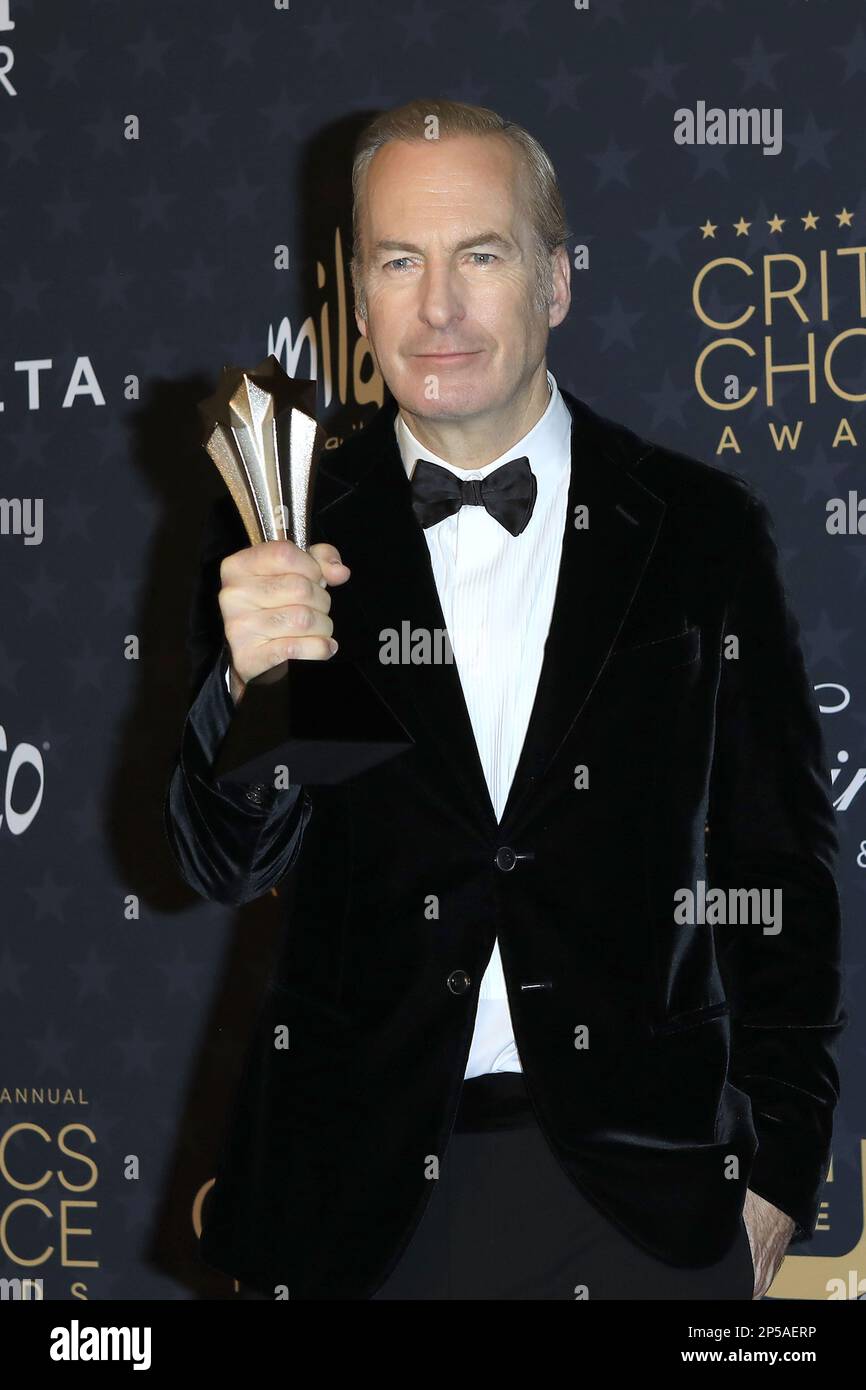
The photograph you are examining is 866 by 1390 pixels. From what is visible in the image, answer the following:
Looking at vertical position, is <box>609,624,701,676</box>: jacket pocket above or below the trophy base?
above

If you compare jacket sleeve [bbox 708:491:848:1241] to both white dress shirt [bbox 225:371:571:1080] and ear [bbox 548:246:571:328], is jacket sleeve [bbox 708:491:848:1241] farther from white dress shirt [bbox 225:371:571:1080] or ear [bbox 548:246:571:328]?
ear [bbox 548:246:571:328]

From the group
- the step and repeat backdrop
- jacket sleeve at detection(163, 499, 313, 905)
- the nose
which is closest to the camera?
jacket sleeve at detection(163, 499, 313, 905)

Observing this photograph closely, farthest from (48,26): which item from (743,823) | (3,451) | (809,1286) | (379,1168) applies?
(809,1286)

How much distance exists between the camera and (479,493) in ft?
6.07

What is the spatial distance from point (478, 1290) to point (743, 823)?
2.03ft

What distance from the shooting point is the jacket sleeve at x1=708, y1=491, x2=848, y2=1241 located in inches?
72.4

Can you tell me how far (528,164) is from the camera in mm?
1855

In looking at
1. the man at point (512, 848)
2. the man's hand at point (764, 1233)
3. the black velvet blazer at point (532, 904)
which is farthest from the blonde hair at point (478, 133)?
the man's hand at point (764, 1233)

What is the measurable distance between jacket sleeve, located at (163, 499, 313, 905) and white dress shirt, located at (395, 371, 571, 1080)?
0.23 meters

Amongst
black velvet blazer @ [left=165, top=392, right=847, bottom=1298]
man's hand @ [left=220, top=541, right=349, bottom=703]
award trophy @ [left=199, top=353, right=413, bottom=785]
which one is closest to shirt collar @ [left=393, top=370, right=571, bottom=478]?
black velvet blazer @ [left=165, top=392, right=847, bottom=1298]

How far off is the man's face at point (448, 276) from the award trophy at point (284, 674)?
0.69 feet

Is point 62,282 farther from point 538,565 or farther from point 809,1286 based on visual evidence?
point 809,1286

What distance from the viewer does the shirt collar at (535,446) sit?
1.92 m

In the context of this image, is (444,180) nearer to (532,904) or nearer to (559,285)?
(559,285)
